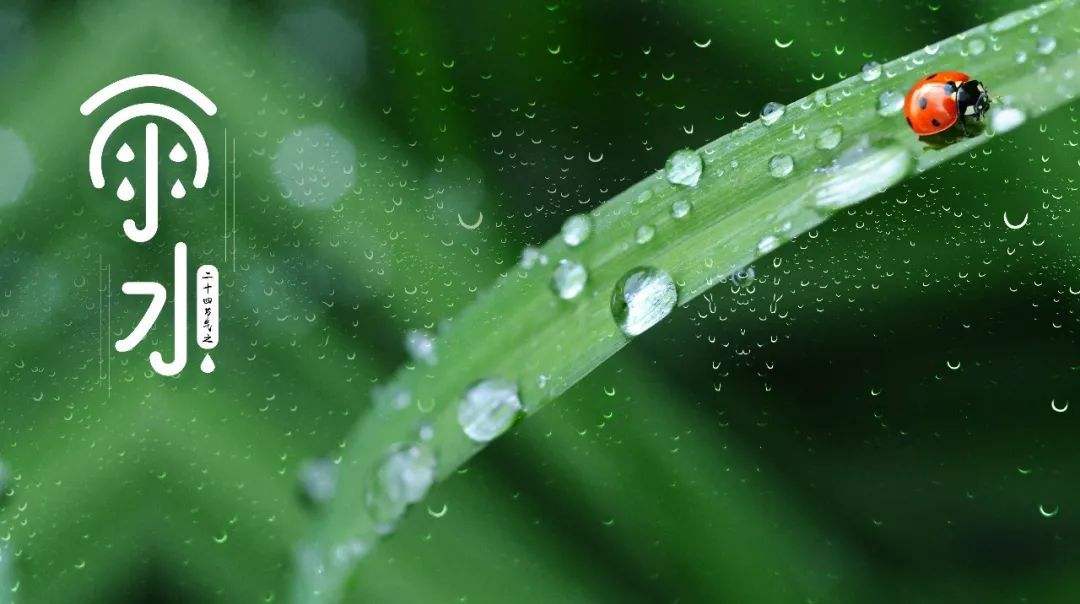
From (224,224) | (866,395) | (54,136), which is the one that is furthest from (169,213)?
(866,395)

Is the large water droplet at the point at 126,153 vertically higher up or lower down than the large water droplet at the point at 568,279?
higher up

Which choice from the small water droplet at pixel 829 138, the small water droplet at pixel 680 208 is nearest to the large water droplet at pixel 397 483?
the small water droplet at pixel 680 208

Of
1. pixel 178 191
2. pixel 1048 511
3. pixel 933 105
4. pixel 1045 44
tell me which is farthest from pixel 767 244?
pixel 178 191

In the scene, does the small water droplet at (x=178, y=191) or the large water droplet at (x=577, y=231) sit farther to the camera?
the small water droplet at (x=178, y=191)

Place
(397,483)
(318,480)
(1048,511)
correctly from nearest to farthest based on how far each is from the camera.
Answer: (397,483) < (318,480) < (1048,511)

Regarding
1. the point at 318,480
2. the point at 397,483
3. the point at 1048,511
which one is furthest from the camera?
the point at 1048,511

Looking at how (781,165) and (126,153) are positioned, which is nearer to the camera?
(781,165)

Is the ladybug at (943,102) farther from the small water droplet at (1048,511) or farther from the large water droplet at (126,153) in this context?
the large water droplet at (126,153)

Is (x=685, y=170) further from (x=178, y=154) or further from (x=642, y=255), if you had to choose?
(x=178, y=154)
